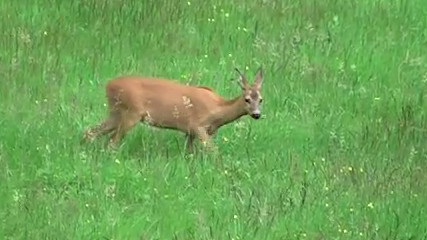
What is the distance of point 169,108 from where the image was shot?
10.4 metres

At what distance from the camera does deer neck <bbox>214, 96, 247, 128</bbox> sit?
34.7 ft

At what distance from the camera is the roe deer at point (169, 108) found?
10344 mm

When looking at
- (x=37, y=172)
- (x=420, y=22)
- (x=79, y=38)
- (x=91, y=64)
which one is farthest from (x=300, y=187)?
(x=420, y=22)

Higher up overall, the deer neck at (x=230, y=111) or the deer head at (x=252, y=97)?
the deer head at (x=252, y=97)

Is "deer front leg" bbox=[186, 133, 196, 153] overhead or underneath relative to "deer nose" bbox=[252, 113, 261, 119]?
underneath

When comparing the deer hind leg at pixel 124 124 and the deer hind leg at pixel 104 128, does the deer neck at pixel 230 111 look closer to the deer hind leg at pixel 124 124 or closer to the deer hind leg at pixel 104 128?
the deer hind leg at pixel 124 124

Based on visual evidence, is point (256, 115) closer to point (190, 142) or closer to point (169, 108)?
Result: point (190, 142)

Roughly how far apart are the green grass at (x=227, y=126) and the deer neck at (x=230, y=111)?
0.62ft

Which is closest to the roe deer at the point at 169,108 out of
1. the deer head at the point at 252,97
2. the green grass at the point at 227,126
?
the deer head at the point at 252,97

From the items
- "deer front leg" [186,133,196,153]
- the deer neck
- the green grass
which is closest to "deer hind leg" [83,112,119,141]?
the green grass

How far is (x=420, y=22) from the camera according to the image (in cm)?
1461

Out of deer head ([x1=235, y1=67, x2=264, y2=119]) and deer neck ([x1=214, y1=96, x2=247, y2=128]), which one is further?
deer neck ([x1=214, y1=96, x2=247, y2=128])

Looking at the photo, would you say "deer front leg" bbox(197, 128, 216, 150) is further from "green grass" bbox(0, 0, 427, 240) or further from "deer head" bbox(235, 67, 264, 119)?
"deer head" bbox(235, 67, 264, 119)

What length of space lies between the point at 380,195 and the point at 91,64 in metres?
3.91
